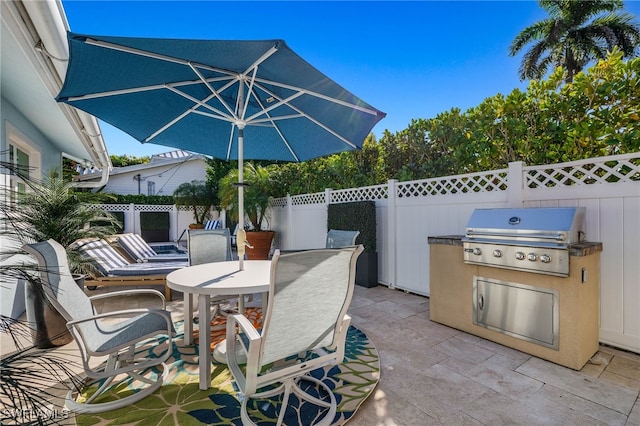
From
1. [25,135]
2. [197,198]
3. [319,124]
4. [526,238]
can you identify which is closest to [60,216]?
[25,135]

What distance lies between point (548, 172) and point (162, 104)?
15.9 feet

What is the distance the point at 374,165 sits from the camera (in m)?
6.71

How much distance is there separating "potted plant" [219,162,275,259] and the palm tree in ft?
45.5

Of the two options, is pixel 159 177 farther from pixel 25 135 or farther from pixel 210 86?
pixel 210 86

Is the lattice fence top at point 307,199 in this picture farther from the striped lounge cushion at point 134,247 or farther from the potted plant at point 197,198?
the potted plant at point 197,198

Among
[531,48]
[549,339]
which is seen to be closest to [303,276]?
[549,339]

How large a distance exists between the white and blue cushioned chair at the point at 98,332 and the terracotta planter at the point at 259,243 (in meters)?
6.08

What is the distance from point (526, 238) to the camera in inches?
118

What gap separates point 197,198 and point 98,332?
461 inches

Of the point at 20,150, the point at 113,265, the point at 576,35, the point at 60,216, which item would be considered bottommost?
the point at 113,265

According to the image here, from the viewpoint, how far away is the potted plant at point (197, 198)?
43.4ft

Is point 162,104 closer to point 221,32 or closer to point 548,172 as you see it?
point 221,32

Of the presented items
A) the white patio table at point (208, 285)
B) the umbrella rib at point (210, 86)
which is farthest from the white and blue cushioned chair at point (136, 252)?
the umbrella rib at point (210, 86)

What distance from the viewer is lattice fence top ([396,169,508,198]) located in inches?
163
